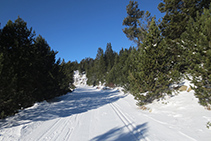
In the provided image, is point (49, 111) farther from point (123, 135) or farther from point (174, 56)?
point (174, 56)

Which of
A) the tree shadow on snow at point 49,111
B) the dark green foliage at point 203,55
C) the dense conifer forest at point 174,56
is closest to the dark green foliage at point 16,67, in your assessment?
the tree shadow on snow at point 49,111

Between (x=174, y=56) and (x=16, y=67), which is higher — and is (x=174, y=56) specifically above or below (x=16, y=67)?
above

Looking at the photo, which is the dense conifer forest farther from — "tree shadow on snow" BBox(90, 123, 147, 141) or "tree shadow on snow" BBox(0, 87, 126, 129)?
"tree shadow on snow" BBox(0, 87, 126, 129)

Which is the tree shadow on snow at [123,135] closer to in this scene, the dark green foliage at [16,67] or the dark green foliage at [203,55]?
the dark green foliage at [203,55]

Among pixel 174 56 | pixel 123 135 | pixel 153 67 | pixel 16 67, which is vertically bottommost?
pixel 123 135

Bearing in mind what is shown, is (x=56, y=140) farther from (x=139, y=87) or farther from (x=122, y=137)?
(x=139, y=87)

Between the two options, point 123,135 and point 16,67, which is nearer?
point 123,135

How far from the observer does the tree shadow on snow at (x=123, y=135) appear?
4.66 m

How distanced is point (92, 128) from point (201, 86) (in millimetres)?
6697

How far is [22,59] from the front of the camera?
8773mm

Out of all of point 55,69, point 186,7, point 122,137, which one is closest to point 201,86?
point 122,137

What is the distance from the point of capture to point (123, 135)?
4953mm

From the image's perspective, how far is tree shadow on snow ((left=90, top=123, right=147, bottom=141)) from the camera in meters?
4.66

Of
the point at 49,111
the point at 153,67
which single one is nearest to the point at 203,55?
the point at 153,67
